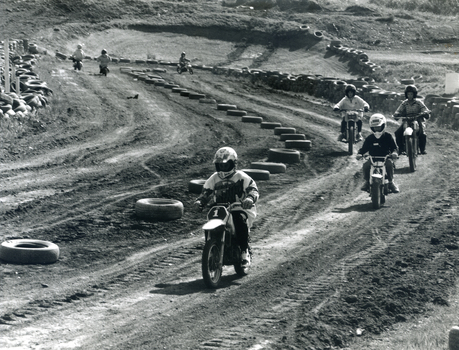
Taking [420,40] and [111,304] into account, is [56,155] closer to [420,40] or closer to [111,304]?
[111,304]

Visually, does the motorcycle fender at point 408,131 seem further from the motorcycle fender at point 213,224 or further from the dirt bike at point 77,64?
the dirt bike at point 77,64

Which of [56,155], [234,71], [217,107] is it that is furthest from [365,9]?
[56,155]

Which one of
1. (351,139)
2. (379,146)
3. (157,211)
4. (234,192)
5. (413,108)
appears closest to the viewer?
(234,192)

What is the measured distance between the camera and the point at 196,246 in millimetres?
11445

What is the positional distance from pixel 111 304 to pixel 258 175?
880 centimetres

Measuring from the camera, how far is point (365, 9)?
73.2 m

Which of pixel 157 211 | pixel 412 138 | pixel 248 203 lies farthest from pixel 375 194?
pixel 248 203

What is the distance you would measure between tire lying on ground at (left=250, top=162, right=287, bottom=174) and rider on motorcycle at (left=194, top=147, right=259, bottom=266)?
824 centimetres

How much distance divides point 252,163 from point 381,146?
3970 millimetres

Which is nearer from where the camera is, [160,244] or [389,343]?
[389,343]

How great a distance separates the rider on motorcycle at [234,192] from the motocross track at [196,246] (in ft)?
1.89

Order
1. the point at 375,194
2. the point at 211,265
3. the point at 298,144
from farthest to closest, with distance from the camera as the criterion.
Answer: the point at 298,144 < the point at 375,194 < the point at 211,265

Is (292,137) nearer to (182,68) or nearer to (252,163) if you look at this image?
(252,163)

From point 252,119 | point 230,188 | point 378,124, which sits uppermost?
→ point 378,124
